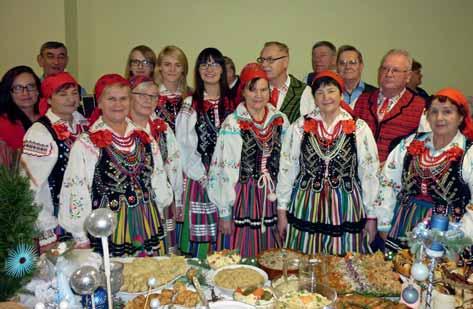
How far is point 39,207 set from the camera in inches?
63.6

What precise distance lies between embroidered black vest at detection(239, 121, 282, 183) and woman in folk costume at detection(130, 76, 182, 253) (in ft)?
1.52

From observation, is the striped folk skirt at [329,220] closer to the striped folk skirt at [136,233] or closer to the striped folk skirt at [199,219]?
the striped folk skirt at [199,219]

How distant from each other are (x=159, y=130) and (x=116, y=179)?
0.67 metres

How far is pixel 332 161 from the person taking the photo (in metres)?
2.88

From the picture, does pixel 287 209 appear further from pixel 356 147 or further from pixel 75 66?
pixel 75 66

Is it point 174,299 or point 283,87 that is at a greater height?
point 283,87

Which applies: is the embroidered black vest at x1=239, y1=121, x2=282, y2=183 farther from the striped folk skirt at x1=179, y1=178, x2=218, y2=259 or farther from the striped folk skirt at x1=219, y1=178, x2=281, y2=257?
the striped folk skirt at x1=179, y1=178, x2=218, y2=259

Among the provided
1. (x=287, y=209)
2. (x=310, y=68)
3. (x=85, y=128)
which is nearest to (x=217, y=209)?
(x=287, y=209)

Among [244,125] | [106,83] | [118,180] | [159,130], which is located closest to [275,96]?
[244,125]

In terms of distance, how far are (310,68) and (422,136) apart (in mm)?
3436

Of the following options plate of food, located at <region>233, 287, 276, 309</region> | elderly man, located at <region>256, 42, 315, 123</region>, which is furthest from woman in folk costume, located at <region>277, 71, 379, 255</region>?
plate of food, located at <region>233, 287, 276, 309</region>

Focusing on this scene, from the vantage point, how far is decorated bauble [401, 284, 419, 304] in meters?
1.69

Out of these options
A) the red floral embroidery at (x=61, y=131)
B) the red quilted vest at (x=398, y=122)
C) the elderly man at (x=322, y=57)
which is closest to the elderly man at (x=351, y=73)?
the red quilted vest at (x=398, y=122)

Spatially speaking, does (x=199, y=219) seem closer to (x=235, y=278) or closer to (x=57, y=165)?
(x=57, y=165)
